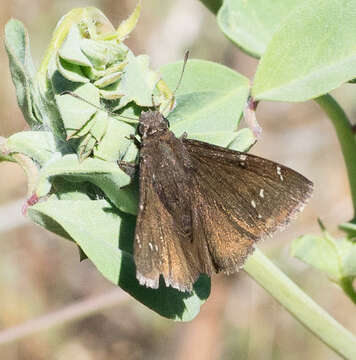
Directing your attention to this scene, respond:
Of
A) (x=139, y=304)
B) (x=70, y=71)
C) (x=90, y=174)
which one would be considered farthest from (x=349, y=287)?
(x=139, y=304)

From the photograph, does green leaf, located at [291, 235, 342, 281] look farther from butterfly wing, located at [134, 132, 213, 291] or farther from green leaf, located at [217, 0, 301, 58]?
green leaf, located at [217, 0, 301, 58]

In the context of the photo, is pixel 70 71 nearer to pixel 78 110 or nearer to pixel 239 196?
pixel 78 110

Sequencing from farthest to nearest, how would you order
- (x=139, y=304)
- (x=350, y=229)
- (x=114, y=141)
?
(x=139, y=304), (x=350, y=229), (x=114, y=141)

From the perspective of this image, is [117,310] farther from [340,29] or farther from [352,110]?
[340,29]

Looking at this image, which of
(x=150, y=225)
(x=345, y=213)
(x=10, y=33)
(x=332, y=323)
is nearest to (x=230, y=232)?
(x=150, y=225)

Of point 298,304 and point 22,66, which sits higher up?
point 22,66
